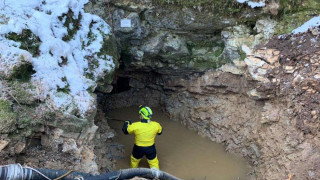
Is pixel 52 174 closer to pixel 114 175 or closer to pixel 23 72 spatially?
pixel 114 175

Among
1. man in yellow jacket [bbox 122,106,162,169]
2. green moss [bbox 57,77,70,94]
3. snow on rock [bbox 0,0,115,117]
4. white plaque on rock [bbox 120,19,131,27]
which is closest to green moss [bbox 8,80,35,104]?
snow on rock [bbox 0,0,115,117]

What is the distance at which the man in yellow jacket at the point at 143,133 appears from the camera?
223 inches

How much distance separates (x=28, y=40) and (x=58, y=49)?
45 centimetres

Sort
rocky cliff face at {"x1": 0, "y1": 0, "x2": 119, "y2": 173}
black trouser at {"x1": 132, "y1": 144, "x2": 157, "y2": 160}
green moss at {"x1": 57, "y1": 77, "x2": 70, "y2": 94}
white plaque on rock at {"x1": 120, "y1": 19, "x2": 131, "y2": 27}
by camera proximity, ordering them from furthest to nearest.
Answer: white plaque on rock at {"x1": 120, "y1": 19, "x2": 131, "y2": 27}, black trouser at {"x1": 132, "y1": 144, "x2": 157, "y2": 160}, green moss at {"x1": 57, "y1": 77, "x2": 70, "y2": 94}, rocky cliff face at {"x1": 0, "y1": 0, "x2": 119, "y2": 173}

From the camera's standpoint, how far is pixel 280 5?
613cm

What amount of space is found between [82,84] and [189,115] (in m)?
3.40

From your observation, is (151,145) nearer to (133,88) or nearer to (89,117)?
(89,117)

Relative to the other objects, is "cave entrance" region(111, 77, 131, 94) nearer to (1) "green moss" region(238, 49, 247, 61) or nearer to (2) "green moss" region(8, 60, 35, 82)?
(1) "green moss" region(238, 49, 247, 61)

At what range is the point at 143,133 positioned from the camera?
5.68 m

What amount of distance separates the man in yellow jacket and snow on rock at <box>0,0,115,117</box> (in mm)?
1047

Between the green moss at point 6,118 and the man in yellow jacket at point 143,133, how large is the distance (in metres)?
2.10

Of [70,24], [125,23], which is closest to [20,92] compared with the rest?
[70,24]

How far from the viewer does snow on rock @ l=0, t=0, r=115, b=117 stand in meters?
4.42

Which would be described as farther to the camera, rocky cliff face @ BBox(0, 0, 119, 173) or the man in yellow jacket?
the man in yellow jacket
